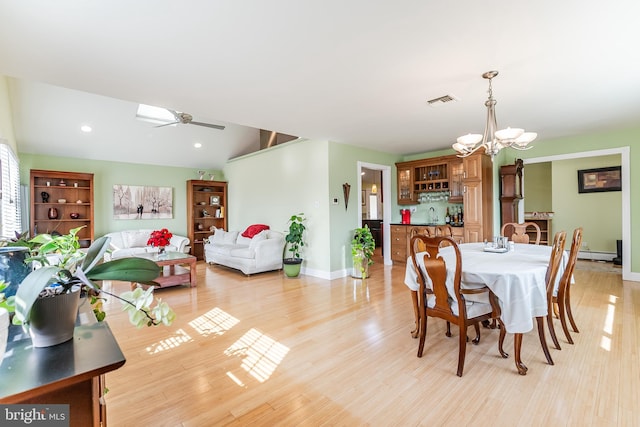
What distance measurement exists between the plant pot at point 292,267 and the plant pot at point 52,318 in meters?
4.40

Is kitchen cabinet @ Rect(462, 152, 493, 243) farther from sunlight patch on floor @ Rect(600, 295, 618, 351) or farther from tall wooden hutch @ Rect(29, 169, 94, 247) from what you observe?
tall wooden hutch @ Rect(29, 169, 94, 247)

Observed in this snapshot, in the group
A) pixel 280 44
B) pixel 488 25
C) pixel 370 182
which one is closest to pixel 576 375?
pixel 488 25

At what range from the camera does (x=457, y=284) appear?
85.7 inches

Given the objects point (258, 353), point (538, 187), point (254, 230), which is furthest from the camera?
point (538, 187)

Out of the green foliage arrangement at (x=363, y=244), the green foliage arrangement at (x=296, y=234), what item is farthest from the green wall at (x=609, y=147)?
the green foliage arrangement at (x=296, y=234)

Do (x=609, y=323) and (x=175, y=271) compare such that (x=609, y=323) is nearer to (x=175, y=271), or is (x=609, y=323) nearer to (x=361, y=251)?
(x=361, y=251)

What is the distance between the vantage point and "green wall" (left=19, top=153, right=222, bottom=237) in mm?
6109

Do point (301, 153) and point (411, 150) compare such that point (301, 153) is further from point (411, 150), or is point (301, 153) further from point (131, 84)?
point (131, 84)

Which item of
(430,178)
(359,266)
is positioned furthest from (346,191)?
(430,178)

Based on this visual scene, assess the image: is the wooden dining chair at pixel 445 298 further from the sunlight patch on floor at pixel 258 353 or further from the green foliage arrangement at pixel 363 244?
the green foliage arrangement at pixel 363 244

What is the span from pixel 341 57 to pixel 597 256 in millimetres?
7558

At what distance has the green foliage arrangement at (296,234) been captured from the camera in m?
5.45

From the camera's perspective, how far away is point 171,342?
2738 millimetres

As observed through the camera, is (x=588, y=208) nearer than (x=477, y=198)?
No
